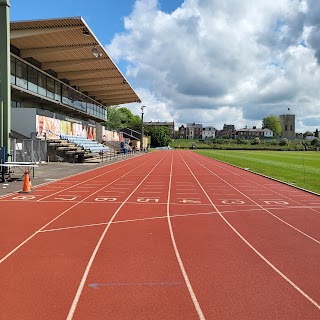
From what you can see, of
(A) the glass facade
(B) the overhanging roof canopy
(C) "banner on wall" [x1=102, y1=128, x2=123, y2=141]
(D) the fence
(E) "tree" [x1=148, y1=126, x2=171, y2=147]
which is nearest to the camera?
(D) the fence

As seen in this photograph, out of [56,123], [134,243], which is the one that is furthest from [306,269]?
[56,123]

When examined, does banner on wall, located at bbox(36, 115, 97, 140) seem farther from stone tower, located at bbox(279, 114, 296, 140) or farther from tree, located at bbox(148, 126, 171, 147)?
stone tower, located at bbox(279, 114, 296, 140)

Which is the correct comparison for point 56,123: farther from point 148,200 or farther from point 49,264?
point 49,264

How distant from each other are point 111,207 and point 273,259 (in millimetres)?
6227

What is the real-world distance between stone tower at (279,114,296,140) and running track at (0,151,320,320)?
18130 centimetres

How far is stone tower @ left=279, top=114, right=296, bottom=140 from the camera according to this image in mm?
181825

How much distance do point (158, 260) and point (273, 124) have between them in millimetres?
192630

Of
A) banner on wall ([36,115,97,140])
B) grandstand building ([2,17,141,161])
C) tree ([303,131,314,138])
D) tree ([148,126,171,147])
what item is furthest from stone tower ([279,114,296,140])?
banner on wall ([36,115,97,140])

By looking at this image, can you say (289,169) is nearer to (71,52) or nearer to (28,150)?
(28,150)

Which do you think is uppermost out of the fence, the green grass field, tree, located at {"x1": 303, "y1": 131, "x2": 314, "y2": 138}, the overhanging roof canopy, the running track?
the overhanging roof canopy

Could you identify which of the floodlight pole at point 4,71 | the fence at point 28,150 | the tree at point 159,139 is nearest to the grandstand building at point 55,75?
the fence at point 28,150

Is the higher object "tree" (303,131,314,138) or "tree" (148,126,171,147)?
"tree" (303,131,314,138)

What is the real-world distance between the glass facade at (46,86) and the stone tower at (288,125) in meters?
146

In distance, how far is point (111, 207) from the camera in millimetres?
11539
